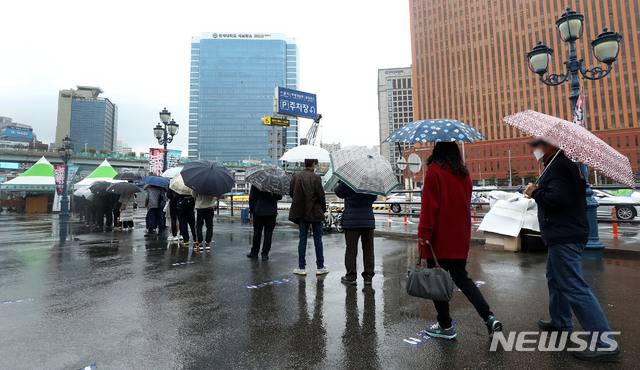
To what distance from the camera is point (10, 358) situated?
2918mm

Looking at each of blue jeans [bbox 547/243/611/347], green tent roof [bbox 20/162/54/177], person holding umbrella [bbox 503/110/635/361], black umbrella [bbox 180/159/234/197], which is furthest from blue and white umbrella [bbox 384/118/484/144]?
green tent roof [bbox 20/162/54/177]

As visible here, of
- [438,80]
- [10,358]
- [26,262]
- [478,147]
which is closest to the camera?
[10,358]

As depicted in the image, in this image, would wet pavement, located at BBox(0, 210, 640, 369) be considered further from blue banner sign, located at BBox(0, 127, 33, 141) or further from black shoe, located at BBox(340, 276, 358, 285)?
blue banner sign, located at BBox(0, 127, 33, 141)

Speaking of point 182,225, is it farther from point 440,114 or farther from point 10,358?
point 440,114

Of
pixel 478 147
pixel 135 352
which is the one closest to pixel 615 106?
pixel 478 147

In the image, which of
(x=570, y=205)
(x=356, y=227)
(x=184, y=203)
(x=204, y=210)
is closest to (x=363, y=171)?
(x=356, y=227)

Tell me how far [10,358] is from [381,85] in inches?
7135

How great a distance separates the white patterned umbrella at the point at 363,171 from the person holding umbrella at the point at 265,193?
2029mm

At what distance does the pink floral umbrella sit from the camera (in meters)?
2.83

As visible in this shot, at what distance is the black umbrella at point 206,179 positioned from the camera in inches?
316

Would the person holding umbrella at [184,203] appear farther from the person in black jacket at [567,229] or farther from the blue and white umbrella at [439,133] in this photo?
the person in black jacket at [567,229]

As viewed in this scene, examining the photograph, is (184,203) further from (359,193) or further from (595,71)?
(595,71)

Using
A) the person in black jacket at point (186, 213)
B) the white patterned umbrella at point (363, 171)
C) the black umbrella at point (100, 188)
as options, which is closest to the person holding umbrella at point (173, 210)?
the person in black jacket at point (186, 213)

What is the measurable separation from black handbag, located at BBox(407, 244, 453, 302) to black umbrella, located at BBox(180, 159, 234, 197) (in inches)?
237
